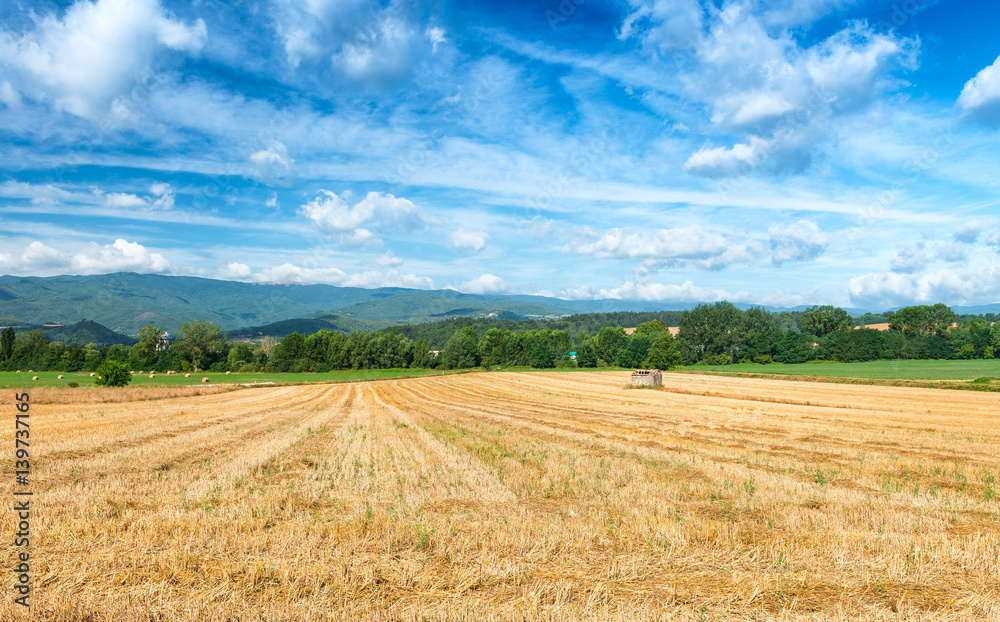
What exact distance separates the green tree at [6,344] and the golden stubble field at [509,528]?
402 ft

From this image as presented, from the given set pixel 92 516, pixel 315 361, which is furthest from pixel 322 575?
pixel 315 361

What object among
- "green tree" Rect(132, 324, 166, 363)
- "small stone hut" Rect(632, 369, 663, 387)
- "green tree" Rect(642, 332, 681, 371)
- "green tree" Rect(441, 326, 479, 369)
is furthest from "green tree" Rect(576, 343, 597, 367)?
"green tree" Rect(132, 324, 166, 363)

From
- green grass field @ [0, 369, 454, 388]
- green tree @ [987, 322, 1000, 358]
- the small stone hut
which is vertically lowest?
green grass field @ [0, 369, 454, 388]

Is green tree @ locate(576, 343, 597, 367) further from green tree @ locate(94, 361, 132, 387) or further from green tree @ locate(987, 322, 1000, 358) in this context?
green tree @ locate(94, 361, 132, 387)

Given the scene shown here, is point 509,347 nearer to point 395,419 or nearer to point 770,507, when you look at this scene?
point 395,419

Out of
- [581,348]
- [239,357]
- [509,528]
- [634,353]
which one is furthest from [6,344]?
[509,528]

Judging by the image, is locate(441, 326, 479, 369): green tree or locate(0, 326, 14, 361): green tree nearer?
locate(0, 326, 14, 361): green tree

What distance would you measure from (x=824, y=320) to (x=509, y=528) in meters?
170

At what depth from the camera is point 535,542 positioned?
26.2 feet

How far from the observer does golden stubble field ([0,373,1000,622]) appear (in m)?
6.07

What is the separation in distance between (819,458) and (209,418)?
28.8 meters

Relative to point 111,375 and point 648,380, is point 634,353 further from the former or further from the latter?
point 111,375

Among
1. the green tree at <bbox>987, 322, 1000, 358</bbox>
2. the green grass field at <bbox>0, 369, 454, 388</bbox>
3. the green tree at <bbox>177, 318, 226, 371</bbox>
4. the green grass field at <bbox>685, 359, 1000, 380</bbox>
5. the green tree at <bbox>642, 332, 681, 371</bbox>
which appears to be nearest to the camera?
the green grass field at <bbox>0, 369, 454, 388</bbox>

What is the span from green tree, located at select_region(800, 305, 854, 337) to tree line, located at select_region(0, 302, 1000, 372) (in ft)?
1.33
